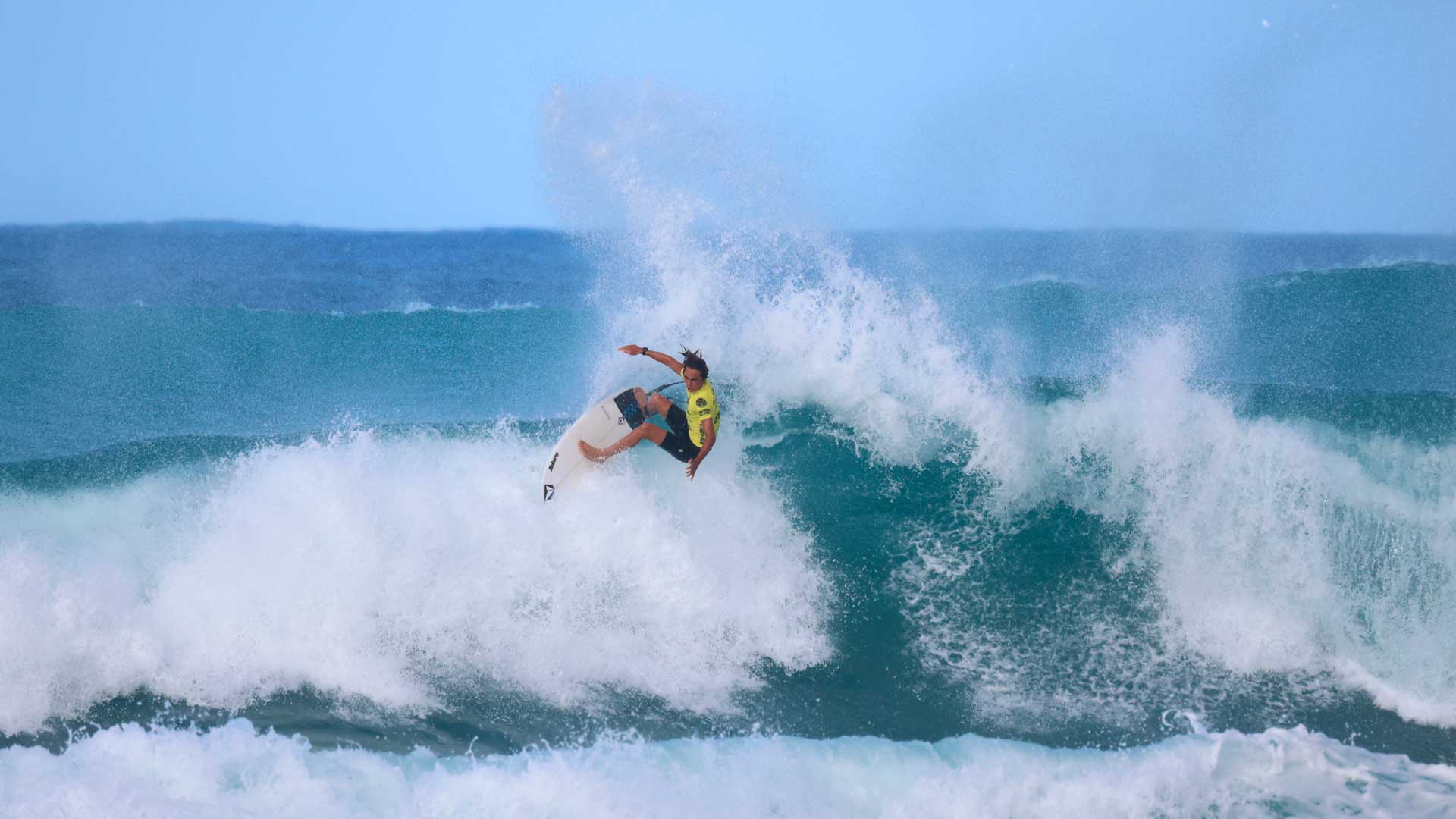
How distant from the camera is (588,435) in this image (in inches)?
195

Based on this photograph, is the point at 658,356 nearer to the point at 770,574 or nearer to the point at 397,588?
the point at 770,574

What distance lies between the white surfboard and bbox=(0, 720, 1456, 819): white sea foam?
1.46 meters

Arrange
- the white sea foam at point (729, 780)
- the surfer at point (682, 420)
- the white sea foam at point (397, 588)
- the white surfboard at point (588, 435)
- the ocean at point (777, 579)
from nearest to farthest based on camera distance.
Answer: the white sea foam at point (729, 780) < the ocean at point (777, 579) < the white sea foam at point (397, 588) < the surfer at point (682, 420) < the white surfboard at point (588, 435)

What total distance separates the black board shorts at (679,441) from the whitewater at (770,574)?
283 millimetres

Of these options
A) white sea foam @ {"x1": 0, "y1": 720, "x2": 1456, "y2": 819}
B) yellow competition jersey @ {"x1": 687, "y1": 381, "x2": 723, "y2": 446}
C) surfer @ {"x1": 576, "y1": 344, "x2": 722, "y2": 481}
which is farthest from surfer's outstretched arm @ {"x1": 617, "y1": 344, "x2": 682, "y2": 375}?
white sea foam @ {"x1": 0, "y1": 720, "x2": 1456, "y2": 819}

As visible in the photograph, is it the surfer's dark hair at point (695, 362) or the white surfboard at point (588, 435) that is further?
the white surfboard at point (588, 435)

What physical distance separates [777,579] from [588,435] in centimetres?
133

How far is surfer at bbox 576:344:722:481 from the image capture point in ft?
15.2

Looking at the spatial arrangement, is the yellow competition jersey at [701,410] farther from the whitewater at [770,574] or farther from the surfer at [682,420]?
the whitewater at [770,574]

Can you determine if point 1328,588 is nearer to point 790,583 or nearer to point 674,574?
point 790,583

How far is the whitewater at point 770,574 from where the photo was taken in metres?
4.08

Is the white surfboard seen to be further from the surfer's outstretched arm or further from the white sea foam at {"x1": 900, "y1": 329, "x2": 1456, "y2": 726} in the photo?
the white sea foam at {"x1": 900, "y1": 329, "x2": 1456, "y2": 726}

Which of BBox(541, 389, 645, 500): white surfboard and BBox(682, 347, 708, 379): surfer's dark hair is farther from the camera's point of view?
BBox(541, 389, 645, 500): white surfboard

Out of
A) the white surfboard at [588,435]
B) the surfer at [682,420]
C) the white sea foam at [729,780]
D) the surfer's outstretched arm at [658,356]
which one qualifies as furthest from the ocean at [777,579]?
the surfer's outstretched arm at [658,356]
